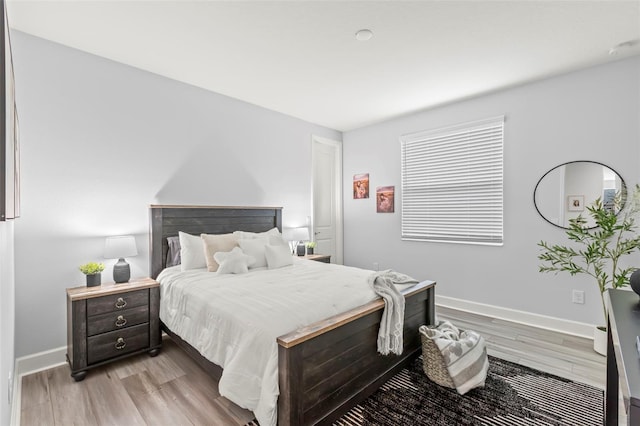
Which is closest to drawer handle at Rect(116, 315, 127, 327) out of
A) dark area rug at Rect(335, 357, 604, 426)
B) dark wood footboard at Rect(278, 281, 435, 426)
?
dark wood footboard at Rect(278, 281, 435, 426)

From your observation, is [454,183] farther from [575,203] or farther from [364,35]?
[364,35]

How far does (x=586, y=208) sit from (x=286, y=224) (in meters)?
3.58

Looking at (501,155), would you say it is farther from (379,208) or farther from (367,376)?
(367,376)

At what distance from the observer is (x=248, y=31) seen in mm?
2457

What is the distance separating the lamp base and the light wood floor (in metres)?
0.70

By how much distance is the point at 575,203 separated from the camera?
3.14 metres

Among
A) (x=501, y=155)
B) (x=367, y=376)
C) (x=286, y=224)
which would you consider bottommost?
(x=367, y=376)

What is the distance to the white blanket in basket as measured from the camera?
83.5 inches

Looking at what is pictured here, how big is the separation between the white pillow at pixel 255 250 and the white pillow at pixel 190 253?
0.40m

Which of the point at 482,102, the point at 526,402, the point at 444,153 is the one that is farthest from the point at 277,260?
the point at 482,102

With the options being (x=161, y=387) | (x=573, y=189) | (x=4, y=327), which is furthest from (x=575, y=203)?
(x=4, y=327)

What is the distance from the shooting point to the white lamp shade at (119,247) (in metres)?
2.62

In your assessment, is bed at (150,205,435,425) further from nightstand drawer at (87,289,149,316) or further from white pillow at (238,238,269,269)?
white pillow at (238,238,269,269)

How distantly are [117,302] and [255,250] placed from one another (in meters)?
1.26
